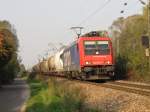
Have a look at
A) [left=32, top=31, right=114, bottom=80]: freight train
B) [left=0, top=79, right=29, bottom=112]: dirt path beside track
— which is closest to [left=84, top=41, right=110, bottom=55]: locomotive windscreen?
[left=32, top=31, right=114, bottom=80]: freight train

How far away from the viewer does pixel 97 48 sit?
37.3 meters

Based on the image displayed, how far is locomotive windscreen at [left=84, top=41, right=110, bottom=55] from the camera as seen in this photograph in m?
37.2

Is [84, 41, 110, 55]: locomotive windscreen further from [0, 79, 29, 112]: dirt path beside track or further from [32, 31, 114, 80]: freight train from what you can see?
[0, 79, 29, 112]: dirt path beside track

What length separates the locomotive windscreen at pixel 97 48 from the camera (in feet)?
122

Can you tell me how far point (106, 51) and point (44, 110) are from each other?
19.5 m

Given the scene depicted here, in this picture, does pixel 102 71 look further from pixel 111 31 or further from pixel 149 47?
pixel 111 31

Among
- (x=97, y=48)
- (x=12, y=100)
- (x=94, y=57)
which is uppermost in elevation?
(x=97, y=48)

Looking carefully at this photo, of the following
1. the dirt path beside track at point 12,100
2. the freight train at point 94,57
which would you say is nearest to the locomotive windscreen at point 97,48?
the freight train at point 94,57

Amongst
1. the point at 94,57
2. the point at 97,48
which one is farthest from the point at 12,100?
the point at 97,48

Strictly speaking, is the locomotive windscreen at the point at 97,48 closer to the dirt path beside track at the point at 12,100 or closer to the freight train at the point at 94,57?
the freight train at the point at 94,57

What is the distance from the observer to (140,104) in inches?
679

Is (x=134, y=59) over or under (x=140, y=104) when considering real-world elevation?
over

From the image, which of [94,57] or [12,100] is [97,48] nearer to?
[94,57]

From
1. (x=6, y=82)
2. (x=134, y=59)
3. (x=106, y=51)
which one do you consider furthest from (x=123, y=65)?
(x=6, y=82)
